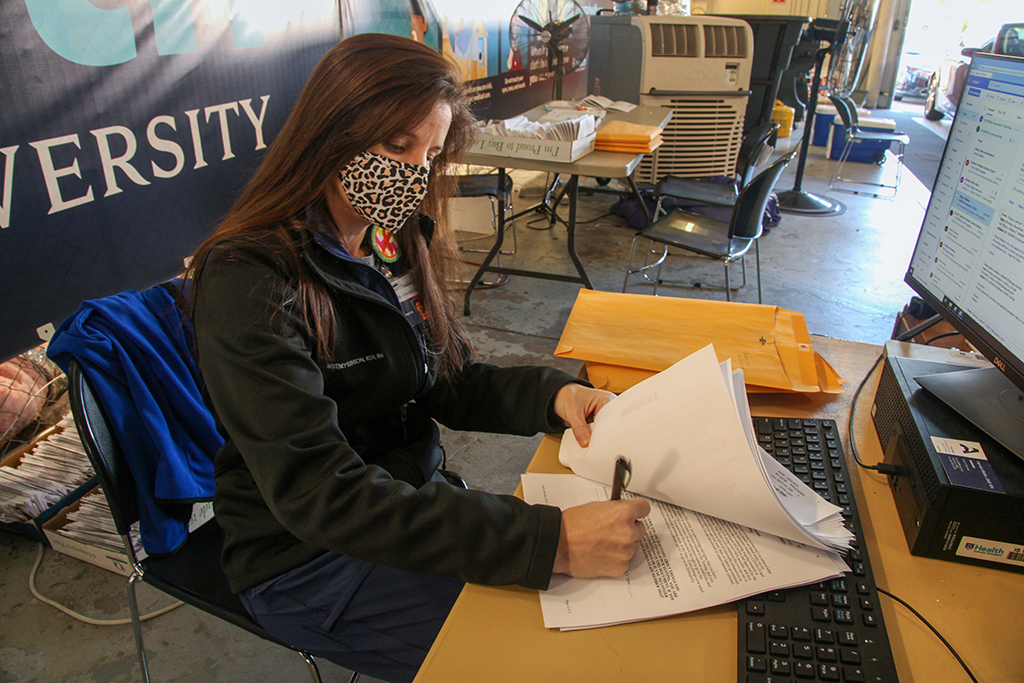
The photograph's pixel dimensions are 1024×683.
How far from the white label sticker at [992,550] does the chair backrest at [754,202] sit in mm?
2136

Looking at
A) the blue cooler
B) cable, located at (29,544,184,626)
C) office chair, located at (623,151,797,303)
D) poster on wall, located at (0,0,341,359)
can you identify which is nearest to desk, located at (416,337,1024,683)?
cable, located at (29,544,184,626)

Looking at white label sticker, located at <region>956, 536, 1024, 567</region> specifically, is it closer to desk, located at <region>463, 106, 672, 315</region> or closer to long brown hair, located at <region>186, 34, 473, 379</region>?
long brown hair, located at <region>186, 34, 473, 379</region>

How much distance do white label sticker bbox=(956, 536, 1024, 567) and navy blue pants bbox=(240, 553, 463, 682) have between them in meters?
0.62

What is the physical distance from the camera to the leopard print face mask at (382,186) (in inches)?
37.8

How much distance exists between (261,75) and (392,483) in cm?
243

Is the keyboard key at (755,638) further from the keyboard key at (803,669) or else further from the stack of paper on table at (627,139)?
the stack of paper on table at (627,139)

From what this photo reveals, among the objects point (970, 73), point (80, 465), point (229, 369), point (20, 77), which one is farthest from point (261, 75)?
point (970, 73)

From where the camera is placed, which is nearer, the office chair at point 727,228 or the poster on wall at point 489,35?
the office chair at point 727,228

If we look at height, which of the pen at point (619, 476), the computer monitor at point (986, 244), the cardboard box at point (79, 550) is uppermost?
the computer monitor at point (986, 244)

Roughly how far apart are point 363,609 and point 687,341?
661mm

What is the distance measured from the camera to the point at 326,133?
0.91 meters

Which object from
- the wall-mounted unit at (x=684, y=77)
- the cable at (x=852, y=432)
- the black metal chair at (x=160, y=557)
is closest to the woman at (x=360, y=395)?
the black metal chair at (x=160, y=557)

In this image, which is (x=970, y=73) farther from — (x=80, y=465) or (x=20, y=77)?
(x=80, y=465)

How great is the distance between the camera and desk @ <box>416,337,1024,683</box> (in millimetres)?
578
